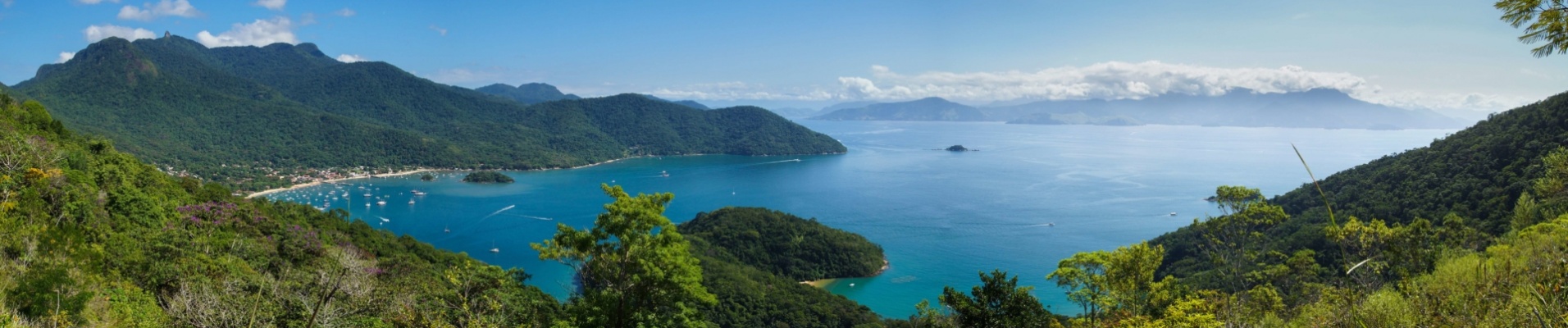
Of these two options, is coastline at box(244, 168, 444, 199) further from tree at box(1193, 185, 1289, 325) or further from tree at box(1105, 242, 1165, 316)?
tree at box(1193, 185, 1289, 325)

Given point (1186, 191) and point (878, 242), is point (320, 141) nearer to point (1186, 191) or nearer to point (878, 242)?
point (878, 242)

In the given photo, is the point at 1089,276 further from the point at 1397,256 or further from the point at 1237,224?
the point at 1397,256

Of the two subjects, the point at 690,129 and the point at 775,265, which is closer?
the point at 775,265

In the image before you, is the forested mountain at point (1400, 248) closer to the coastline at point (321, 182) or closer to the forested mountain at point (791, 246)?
the forested mountain at point (791, 246)

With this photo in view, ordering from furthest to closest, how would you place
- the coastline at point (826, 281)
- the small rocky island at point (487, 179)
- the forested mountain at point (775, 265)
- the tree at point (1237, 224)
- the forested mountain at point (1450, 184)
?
the small rocky island at point (487, 179), the coastline at point (826, 281), the forested mountain at point (775, 265), the forested mountain at point (1450, 184), the tree at point (1237, 224)

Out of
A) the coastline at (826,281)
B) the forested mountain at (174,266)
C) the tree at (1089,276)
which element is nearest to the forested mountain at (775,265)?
the coastline at (826,281)

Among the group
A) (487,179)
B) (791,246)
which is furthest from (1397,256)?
(487,179)
